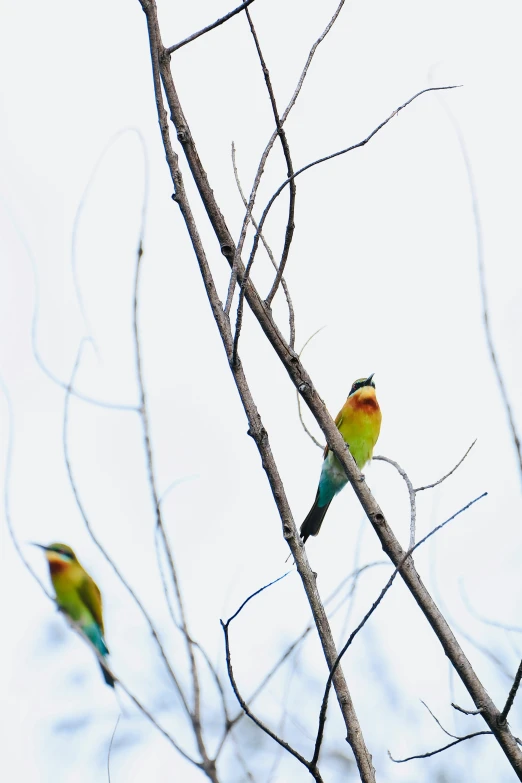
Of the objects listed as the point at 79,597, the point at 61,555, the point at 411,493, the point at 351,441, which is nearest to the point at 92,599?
the point at 79,597

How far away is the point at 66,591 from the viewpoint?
6.02 m

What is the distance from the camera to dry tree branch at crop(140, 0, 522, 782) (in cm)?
206

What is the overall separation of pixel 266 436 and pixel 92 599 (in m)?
4.06

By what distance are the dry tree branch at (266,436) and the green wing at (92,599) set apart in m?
3.70

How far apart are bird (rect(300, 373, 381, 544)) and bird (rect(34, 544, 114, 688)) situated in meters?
1.53

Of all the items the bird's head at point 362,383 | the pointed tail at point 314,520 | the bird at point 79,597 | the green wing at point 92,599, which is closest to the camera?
the bird at point 79,597

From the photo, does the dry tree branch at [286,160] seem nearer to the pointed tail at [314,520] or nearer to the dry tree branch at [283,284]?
the dry tree branch at [283,284]

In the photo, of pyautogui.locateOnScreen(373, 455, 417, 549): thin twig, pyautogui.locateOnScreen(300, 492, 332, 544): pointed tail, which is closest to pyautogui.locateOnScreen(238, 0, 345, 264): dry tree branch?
pyautogui.locateOnScreen(373, 455, 417, 549): thin twig

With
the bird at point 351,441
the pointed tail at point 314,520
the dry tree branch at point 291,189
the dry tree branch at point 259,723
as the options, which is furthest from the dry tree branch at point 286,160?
the pointed tail at point 314,520

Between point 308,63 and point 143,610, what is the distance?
1.52 metres

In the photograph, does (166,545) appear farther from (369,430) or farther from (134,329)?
(369,430)

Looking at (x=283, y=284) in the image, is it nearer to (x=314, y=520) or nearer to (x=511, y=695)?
(x=511, y=695)

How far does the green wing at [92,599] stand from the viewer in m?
5.86

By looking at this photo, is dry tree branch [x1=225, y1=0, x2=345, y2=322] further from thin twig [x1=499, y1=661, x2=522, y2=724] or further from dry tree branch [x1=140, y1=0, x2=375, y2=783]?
thin twig [x1=499, y1=661, x2=522, y2=724]
